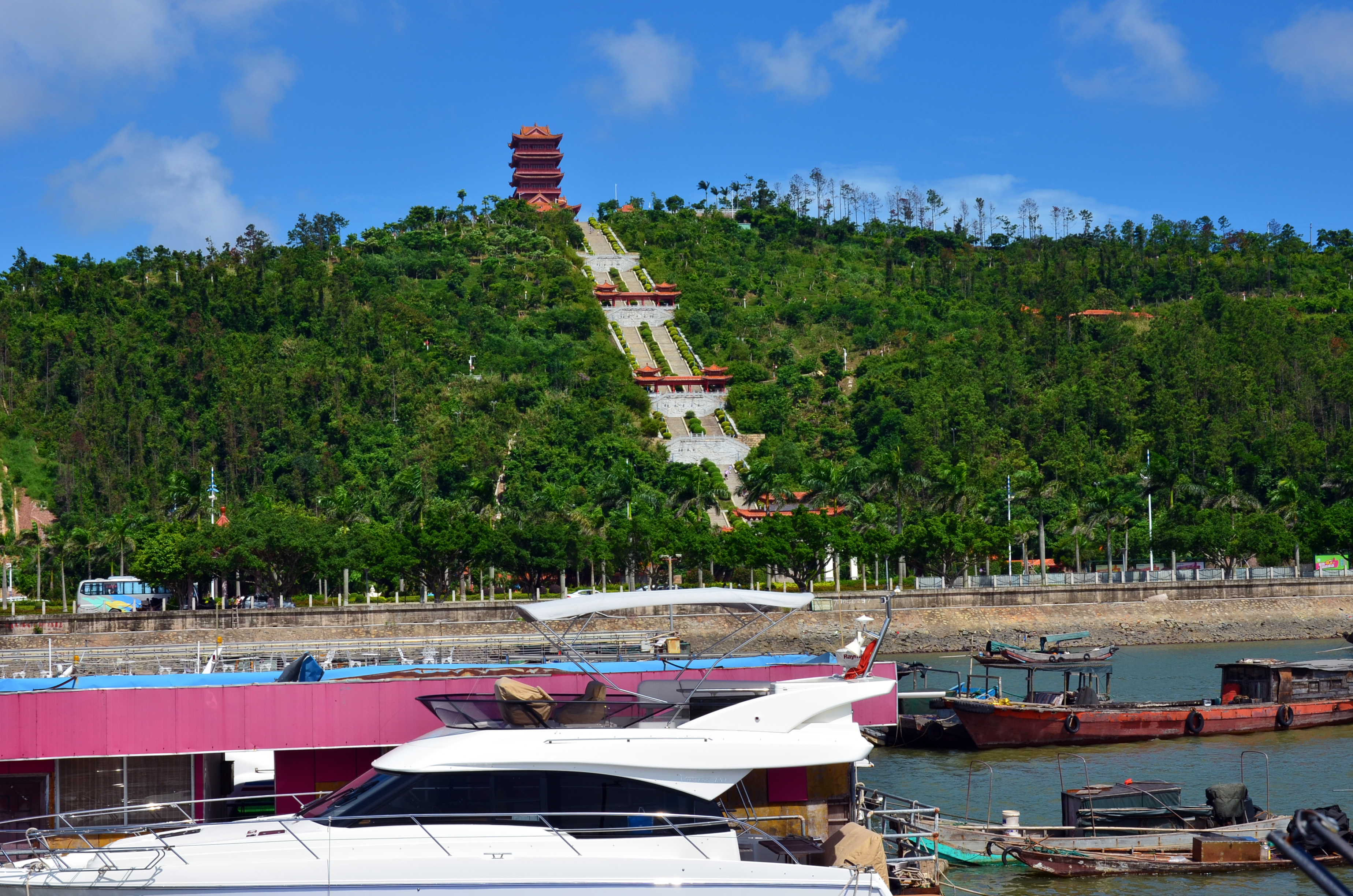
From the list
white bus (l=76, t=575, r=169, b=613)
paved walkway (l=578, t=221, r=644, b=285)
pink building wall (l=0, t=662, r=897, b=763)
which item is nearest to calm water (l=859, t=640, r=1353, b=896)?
pink building wall (l=0, t=662, r=897, b=763)

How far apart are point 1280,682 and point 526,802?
37.3 metres

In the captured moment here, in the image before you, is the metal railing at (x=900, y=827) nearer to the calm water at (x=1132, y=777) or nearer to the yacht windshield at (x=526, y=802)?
the yacht windshield at (x=526, y=802)

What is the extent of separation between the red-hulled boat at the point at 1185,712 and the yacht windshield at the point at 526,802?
27.6 metres

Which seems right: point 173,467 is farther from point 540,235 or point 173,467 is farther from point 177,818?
point 177,818

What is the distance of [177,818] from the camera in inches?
830

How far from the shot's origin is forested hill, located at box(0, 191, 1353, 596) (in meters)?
89.1

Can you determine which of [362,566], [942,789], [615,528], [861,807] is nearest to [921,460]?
[615,528]

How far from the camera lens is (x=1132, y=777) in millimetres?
35000

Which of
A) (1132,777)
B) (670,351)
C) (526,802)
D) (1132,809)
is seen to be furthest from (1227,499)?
(526,802)

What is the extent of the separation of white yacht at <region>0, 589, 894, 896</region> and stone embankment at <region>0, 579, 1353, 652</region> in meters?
47.6

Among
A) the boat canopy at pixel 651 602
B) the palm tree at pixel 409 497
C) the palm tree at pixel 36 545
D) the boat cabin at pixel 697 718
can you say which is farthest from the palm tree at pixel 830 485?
the boat canopy at pixel 651 602

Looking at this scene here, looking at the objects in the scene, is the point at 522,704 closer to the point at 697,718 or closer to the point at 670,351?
the point at 697,718

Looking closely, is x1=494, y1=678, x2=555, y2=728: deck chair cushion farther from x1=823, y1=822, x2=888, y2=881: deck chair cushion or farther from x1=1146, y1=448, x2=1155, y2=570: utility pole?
x1=1146, y1=448, x2=1155, y2=570: utility pole

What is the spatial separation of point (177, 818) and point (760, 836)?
10964mm
